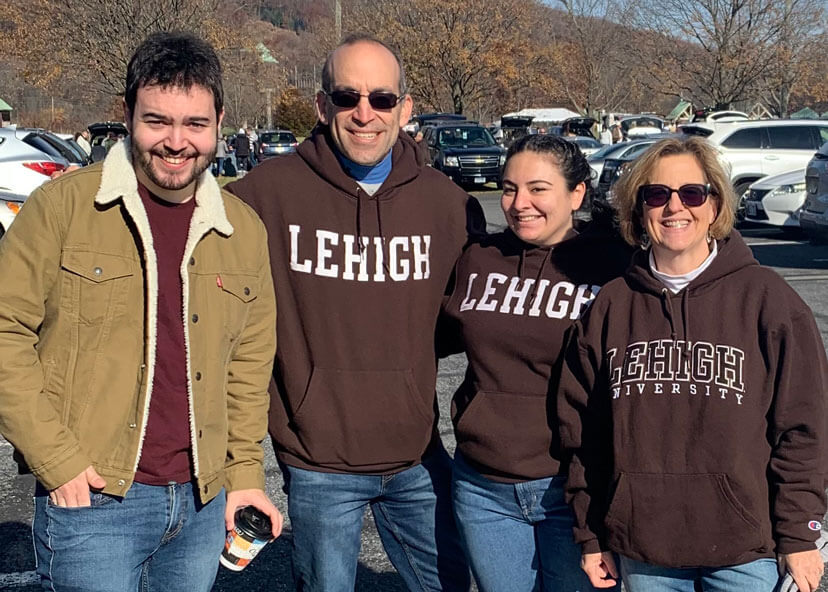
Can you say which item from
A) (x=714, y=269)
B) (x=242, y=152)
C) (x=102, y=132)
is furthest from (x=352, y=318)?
(x=242, y=152)

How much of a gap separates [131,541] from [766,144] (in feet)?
53.1

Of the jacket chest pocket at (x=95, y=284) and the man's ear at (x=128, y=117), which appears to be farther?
the man's ear at (x=128, y=117)

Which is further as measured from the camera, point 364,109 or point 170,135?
point 364,109

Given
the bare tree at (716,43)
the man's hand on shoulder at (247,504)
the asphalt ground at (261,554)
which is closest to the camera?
the man's hand on shoulder at (247,504)

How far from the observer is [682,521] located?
7.52 ft

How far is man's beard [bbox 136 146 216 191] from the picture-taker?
7.47 ft

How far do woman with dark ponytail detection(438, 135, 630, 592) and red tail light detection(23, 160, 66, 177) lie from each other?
9.02 m

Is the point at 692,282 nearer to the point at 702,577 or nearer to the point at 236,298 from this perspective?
the point at 702,577

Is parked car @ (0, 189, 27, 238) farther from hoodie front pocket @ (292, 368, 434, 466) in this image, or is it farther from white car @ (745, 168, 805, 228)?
white car @ (745, 168, 805, 228)

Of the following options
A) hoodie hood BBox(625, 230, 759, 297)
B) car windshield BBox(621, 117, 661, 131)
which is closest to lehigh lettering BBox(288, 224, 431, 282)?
hoodie hood BBox(625, 230, 759, 297)

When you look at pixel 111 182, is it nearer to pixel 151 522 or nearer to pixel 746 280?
pixel 151 522

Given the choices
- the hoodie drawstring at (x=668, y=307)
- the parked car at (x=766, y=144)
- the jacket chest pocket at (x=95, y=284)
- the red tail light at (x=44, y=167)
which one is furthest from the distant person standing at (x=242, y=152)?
the hoodie drawstring at (x=668, y=307)

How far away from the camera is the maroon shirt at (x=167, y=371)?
7.57ft

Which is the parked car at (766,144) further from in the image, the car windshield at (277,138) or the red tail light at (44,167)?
the car windshield at (277,138)
